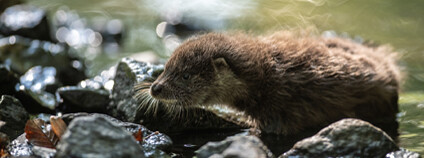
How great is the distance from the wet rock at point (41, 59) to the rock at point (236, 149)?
4.20 metres

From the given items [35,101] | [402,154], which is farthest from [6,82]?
[402,154]

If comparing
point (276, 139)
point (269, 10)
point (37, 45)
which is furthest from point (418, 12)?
point (37, 45)

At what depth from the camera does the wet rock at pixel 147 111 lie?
19.5ft

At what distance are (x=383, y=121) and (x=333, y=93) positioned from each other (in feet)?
3.09

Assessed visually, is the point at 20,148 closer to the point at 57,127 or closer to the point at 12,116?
the point at 57,127

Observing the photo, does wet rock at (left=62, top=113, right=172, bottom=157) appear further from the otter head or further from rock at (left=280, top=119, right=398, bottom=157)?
rock at (left=280, top=119, right=398, bottom=157)

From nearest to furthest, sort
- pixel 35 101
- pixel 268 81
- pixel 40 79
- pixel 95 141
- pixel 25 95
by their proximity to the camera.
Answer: pixel 95 141, pixel 268 81, pixel 35 101, pixel 25 95, pixel 40 79

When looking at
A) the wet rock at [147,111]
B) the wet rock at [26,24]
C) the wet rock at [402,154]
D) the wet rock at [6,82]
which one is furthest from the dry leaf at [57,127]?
the wet rock at [26,24]

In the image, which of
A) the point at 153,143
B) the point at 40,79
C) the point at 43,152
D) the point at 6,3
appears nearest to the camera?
the point at 43,152

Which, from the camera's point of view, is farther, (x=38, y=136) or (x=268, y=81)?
(x=268, y=81)

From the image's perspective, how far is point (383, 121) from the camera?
6207 millimetres

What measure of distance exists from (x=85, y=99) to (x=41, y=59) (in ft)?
6.32

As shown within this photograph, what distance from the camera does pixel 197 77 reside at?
5.52 metres

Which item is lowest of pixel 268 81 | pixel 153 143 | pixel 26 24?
pixel 26 24
